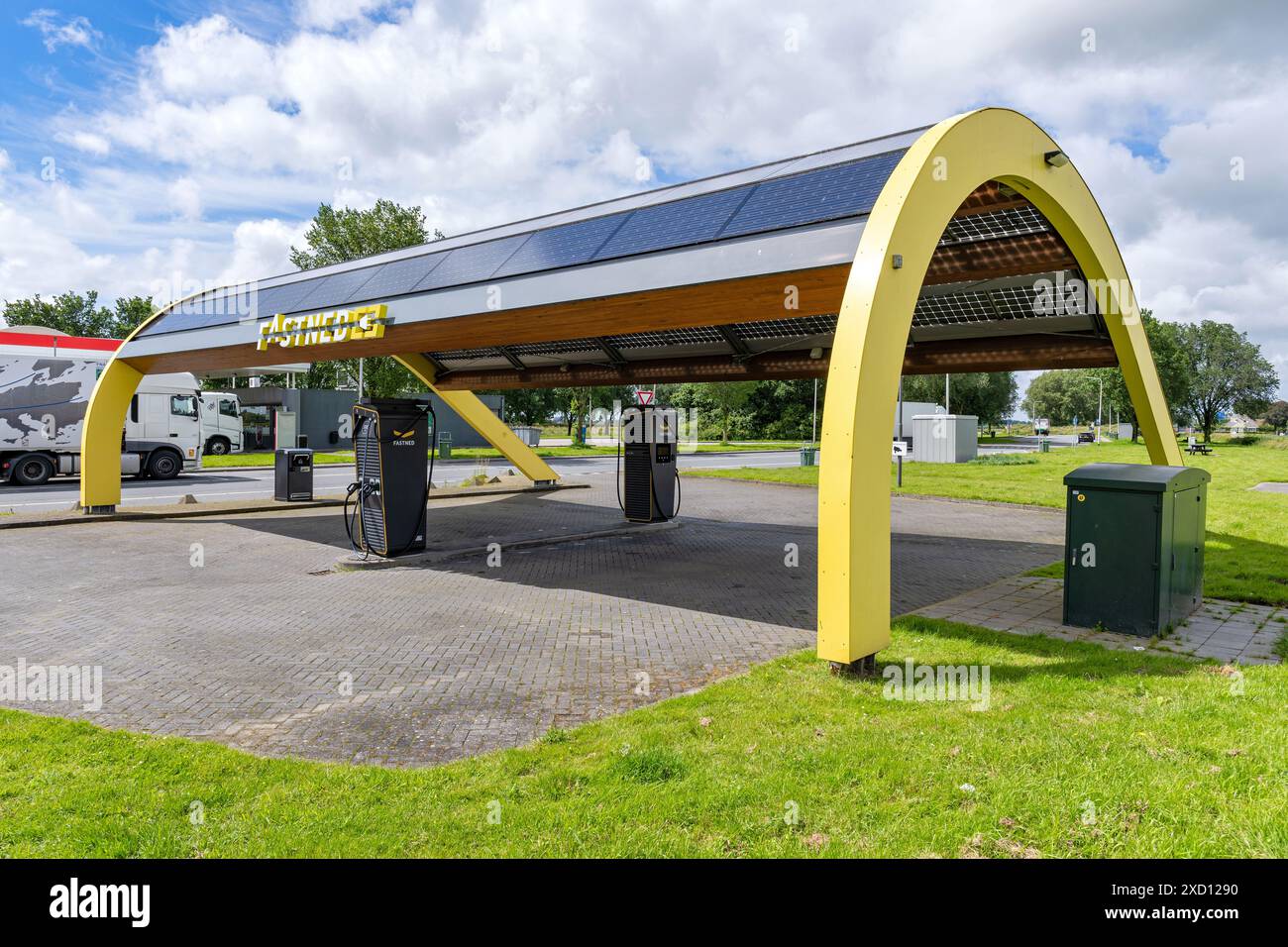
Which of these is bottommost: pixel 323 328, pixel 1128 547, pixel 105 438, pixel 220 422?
pixel 1128 547

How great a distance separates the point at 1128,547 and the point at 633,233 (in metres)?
5.47

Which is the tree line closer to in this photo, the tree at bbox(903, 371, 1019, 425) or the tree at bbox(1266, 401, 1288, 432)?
the tree at bbox(903, 371, 1019, 425)

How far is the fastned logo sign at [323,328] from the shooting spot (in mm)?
10109

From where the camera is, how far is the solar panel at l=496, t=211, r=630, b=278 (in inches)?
324

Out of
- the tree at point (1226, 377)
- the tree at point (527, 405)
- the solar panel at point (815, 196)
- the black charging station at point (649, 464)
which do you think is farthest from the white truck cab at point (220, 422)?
the tree at point (1226, 377)

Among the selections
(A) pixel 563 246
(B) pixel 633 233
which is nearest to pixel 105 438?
(A) pixel 563 246

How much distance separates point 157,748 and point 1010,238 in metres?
8.74

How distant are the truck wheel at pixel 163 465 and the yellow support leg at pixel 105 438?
9755mm


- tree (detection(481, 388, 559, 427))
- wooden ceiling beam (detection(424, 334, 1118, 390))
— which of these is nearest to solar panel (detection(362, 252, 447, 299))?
wooden ceiling beam (detection(424, 334, 1118, 390))

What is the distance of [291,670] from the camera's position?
6.19 metres

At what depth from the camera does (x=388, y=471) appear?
11.5m

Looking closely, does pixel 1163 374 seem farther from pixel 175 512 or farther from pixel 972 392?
pixel 175 512

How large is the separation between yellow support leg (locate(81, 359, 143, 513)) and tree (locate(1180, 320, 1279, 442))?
85.2 meters
